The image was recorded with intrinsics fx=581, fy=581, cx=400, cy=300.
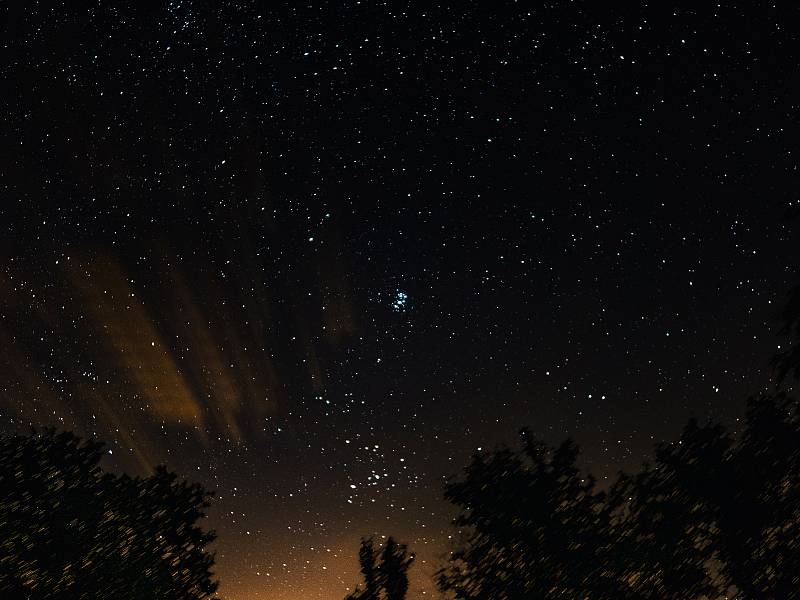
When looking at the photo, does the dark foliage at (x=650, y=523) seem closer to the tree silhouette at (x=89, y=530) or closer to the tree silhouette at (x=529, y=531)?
the tree silhouette at (x=529, y=531)

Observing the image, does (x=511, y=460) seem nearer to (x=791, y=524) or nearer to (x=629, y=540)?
(x=629, y=540)

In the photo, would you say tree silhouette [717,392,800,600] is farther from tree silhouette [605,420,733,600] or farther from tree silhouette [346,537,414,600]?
tree silhouette [346,537,414,600]

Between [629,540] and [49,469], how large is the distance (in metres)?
13.6

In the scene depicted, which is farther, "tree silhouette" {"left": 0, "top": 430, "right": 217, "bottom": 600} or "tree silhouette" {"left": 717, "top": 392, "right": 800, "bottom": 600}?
"tree silhouette" {"left": 0, "top": 430, "right": 217, "bottom": 600}

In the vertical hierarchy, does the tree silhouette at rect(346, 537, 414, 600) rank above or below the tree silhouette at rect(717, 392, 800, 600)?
above

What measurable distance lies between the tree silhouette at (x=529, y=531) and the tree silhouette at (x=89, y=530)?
6.90 m

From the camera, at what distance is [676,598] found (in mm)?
11508

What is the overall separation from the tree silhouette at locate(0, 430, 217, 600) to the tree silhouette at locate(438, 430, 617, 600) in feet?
22.6

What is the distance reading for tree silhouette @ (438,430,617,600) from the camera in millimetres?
12961

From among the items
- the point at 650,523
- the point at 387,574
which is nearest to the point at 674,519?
the point at 650,523

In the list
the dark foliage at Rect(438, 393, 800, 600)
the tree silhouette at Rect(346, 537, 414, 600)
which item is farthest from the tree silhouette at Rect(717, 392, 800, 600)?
the tree silhouette at Rect(346, 537, 414, 600)

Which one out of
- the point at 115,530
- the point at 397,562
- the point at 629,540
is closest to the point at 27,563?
the point at 115,530

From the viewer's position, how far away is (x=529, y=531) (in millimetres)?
13719

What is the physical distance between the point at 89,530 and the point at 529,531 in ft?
34.0
